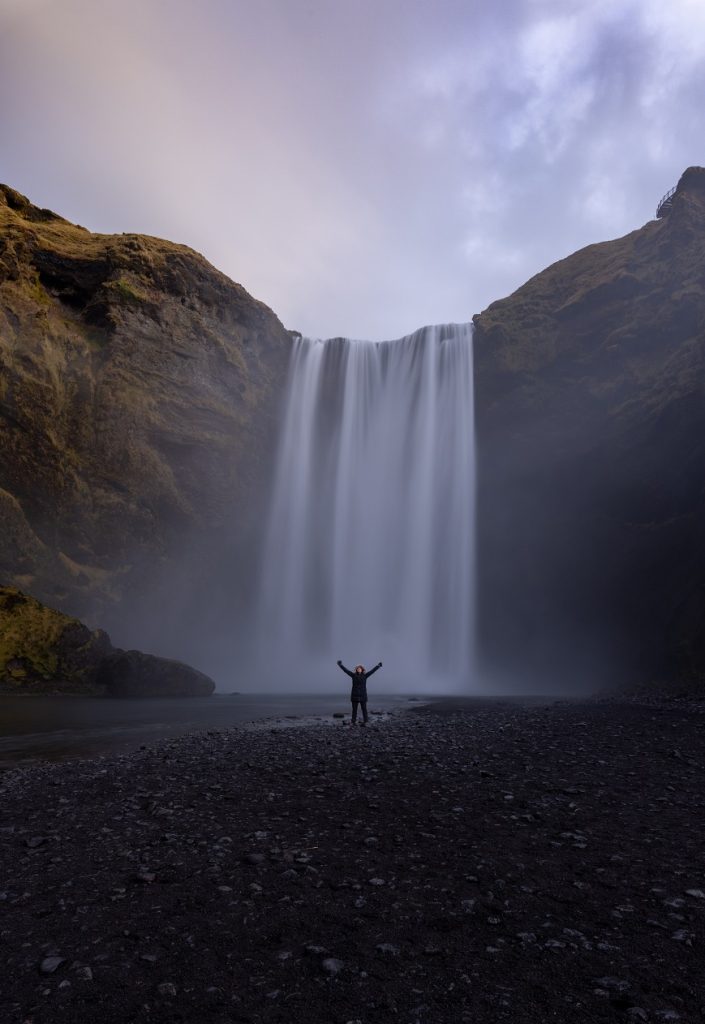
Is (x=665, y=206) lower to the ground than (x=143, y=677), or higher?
higher

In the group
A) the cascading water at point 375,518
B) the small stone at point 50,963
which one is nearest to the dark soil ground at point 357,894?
the small stone at point 50,963

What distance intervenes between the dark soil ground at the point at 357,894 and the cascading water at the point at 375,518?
35077 millimetres

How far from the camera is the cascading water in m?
44.6

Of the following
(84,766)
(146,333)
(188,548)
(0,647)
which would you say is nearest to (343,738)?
(84,766)

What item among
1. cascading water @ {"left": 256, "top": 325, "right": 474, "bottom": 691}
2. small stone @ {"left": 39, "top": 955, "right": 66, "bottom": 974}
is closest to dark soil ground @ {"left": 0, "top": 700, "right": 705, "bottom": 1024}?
small stone @ {"left": 39, "top": 955, "right": 66, "bottom": 974}

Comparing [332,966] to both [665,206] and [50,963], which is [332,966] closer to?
[50,963]

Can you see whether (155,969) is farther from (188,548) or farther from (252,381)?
(252,381)

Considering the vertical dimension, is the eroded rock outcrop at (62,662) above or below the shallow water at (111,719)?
above

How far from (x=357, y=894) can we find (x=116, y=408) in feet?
130

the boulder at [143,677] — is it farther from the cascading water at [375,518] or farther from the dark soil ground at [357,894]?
the dark soil ground at [357,894]

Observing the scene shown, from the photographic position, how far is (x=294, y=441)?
49250mm

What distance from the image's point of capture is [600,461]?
126 ft

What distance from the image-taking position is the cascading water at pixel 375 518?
44594 mm

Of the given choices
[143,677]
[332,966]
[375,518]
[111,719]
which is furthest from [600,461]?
[332,966]
